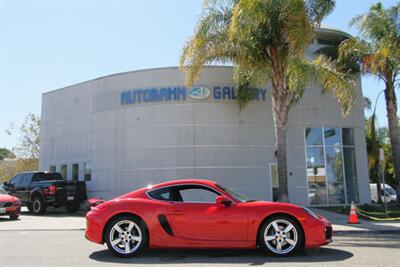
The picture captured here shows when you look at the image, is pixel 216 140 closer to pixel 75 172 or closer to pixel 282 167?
pixel 282 167

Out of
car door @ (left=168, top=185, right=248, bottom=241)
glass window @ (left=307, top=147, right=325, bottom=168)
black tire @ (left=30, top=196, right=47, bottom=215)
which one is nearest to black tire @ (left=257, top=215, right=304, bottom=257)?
car door @ (left=168, top=185, right=248, bottom=241)

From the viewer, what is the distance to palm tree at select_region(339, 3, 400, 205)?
1734 centimetres

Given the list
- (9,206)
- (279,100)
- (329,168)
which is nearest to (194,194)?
(279,100)

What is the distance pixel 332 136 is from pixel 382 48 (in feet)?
15.6

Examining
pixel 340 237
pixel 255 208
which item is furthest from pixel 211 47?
pixel 255 208

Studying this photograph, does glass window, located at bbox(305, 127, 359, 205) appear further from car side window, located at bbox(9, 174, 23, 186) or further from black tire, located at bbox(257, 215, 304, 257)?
car side window, located at bbox(9, 174, 23, 186)

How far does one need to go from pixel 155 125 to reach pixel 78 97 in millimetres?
5489

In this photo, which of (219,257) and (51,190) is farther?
(51,190)

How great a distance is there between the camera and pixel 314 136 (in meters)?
19.8

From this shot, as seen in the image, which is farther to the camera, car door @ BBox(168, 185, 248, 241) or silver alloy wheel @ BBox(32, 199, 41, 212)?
silver alloy wheel @ BBox(32, 199, 41, 212)

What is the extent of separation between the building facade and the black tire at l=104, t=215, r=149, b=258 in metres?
11.1

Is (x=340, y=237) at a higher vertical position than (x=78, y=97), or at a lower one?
lower

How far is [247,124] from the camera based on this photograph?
19219 mm

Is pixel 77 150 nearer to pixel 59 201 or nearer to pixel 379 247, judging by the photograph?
pixel 59 201
